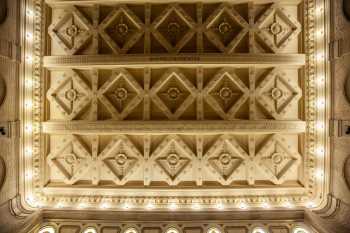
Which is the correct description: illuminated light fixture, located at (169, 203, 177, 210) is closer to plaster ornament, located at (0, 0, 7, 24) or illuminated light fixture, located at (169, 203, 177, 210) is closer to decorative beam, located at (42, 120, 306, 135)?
decorative beam, located at (42, 120, 306, 135)

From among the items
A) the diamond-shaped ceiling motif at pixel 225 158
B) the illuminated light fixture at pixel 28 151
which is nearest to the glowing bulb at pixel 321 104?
the diamond-shaped ceiling motif at pixel 225 158

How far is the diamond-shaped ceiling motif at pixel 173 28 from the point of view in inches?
295

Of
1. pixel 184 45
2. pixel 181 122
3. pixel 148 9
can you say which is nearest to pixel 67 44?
pixel 148 9

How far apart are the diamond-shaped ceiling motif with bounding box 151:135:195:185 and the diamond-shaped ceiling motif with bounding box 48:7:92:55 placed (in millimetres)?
4684

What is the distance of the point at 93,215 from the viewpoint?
6840 mm

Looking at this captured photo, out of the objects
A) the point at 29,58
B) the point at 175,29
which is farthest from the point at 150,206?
the point at 29,58

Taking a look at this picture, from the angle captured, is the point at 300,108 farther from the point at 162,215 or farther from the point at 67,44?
the point at 67,44

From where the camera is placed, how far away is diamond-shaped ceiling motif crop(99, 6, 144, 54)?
24.7 feet

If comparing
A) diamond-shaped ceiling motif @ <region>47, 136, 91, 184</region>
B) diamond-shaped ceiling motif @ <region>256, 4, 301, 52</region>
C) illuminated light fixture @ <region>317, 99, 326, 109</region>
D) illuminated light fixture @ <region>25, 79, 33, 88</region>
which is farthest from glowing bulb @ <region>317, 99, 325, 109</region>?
illuminated light fixture @ <region>25, 79, 33, 88</region>

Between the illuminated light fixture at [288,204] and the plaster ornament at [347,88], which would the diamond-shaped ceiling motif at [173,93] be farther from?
the illuminated light fixture at [288,204]

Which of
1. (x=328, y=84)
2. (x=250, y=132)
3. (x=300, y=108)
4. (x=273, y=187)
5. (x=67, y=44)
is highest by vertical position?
(x=67, y=44)

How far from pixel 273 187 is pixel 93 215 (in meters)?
6.21

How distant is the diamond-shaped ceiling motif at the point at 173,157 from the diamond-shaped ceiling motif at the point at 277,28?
4.82 m

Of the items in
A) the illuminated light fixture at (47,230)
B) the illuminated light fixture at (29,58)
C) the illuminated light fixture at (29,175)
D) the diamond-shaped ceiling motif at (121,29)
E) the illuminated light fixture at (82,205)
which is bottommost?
the illuminated light fixture at (47,230)
